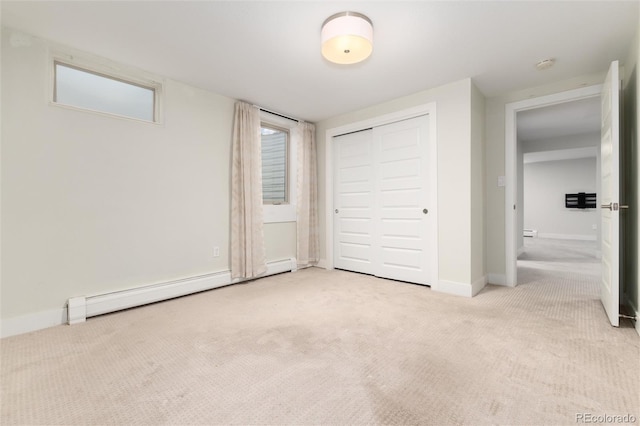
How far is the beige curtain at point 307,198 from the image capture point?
14.6 feet

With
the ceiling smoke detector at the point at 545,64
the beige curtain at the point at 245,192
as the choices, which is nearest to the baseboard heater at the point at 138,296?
the beige curtain at the point at 245,192

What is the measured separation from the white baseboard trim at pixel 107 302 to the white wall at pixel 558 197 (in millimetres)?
10083

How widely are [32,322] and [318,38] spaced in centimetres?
324

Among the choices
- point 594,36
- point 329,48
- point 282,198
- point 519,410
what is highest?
point 594,36

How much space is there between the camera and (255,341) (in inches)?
79.7

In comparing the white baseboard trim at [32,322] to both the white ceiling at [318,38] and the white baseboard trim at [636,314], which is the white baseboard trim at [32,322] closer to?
the white ceiling at [318,38]

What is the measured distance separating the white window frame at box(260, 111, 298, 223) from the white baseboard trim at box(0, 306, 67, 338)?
92.0 inches

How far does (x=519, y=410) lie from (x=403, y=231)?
2462mm

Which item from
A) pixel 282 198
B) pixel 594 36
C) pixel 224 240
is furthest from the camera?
pixel 282 198

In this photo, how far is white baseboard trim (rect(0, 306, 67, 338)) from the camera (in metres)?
2.12

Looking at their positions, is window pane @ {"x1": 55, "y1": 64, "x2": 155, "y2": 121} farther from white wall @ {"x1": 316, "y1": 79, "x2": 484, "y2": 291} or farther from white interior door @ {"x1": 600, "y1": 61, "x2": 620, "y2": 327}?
white interior door @ {"x1": 600, "y1": 61, "x2": 620, "y2": 327}

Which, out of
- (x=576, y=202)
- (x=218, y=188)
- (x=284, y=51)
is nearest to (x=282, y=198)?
(x=218, y=188)

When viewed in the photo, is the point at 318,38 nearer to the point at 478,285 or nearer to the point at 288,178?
the point at 288,178

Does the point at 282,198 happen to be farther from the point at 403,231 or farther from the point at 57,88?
the point at 57,88
